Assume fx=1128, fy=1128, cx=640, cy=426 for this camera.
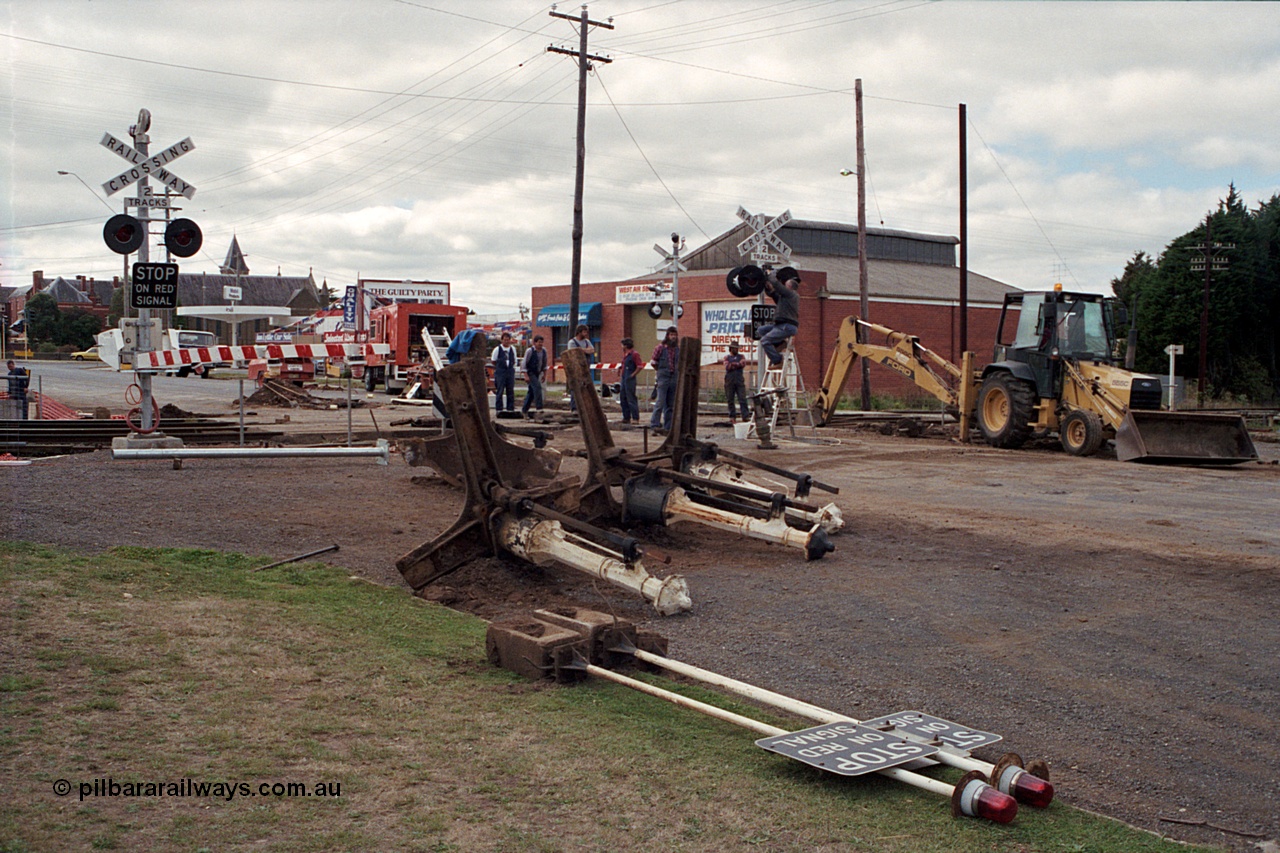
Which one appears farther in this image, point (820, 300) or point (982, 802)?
point (820, 300)

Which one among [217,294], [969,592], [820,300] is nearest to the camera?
[969,592]

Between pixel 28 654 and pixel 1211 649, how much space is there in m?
6.76

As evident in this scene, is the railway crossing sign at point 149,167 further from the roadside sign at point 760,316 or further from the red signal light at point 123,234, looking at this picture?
the roadside sign at point 760,316

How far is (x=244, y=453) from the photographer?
13383 mm

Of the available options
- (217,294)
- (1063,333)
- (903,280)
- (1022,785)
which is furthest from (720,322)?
(217,294)

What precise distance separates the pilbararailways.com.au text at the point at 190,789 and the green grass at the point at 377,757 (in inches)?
1.4

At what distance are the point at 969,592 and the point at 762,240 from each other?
40.8 feet

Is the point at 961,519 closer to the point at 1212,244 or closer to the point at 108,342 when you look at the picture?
the point at 108,342

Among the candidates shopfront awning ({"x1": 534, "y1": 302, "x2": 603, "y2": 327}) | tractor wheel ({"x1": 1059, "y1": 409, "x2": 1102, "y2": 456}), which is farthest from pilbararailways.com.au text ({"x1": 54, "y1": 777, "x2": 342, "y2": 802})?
shopfront awning ({"x1": 534, "y1": 302, "x2": 603, "y2": 327})

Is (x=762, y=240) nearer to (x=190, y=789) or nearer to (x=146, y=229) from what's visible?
(x=146, y=229)

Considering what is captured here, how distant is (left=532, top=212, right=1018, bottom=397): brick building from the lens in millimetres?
48781

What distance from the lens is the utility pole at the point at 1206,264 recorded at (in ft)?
139

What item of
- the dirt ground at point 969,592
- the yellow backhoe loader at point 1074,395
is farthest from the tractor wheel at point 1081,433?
the dirt ground at point 969,592

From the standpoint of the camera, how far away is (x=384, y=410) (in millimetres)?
27359
